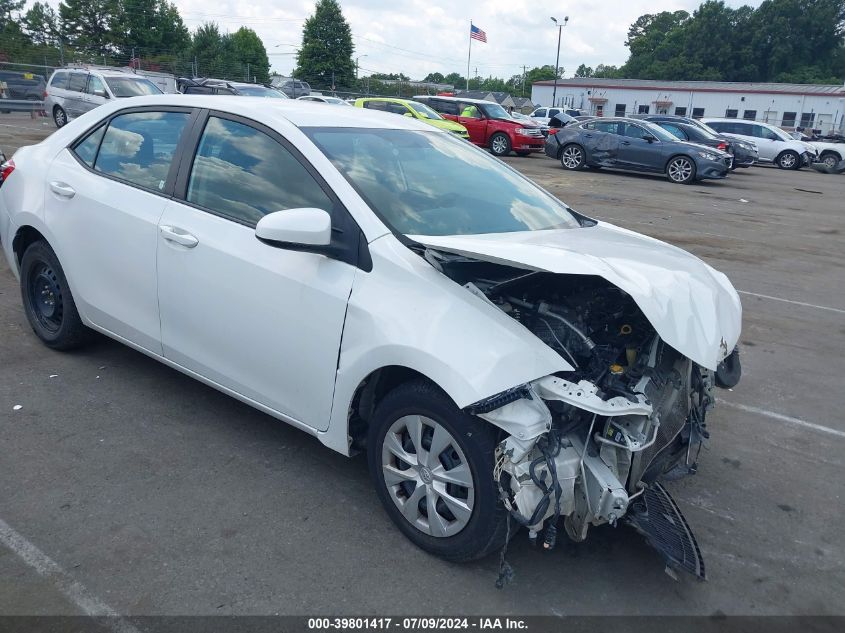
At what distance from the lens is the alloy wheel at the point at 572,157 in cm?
2144

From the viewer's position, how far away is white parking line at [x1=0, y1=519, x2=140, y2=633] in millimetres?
2592

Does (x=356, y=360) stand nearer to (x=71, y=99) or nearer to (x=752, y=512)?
(x=752, y=512)

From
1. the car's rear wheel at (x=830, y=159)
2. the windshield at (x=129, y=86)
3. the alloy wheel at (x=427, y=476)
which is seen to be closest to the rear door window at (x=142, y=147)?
the alloy wheel at (x=427, y=476)

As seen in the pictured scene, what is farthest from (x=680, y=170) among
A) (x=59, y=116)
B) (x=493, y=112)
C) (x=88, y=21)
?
(x=88, y=21)

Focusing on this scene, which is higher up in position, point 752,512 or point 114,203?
point 114,203

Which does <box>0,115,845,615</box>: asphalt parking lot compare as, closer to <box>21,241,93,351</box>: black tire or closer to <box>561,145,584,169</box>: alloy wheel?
<box>21,241,93,351</box>: black tire

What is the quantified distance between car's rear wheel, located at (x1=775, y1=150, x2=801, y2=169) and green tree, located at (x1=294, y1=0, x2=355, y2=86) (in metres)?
47.9

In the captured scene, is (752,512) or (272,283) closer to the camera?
(272,283)

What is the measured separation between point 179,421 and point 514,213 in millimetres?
2216

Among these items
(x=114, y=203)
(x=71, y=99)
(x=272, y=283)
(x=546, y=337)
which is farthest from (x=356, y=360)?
(x=71, y=99)

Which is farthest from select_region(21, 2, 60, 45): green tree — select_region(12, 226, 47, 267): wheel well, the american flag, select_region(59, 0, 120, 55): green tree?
select_region(12, 226, 47, 267): wheel well

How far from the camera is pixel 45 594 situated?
2695 mm

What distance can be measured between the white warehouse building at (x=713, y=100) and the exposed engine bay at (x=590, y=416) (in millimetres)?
62322

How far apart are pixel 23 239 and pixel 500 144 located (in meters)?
20.3
